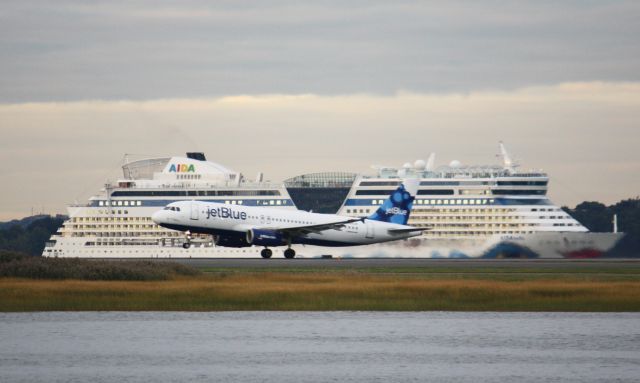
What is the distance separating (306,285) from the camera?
204 feet

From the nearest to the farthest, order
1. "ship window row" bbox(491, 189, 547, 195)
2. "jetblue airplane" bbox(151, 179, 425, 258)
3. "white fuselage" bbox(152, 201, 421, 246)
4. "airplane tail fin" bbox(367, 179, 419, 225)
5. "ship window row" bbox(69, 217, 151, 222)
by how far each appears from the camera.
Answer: "white fuselage" bbox(152, 201, 421, 246), "jetblue airplane" bbox(151, 179, 425, 258), "airplane tail fin" bbox(367, 179, 419, 225), "ship window row" bbox(491, 189, 547, 195), "ship window row" bbox(69, 217, 151, 222)

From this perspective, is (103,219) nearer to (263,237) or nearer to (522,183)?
(263,237)

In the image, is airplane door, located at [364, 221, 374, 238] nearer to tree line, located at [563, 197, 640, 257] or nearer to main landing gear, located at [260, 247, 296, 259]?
main landing gear, located at [260, 247, 296, 259]

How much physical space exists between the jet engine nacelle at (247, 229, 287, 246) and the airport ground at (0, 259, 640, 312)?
26827 millimetres

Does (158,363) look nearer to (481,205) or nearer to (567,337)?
(567,337)

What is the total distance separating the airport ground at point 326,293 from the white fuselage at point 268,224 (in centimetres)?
2669

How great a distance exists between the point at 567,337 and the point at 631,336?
2.27m

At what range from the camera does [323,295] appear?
58.3m

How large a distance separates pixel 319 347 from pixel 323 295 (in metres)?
13.5

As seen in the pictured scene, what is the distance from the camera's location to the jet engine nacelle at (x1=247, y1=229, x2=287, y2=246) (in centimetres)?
9662

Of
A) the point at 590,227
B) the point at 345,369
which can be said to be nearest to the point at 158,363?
the point at 345,369

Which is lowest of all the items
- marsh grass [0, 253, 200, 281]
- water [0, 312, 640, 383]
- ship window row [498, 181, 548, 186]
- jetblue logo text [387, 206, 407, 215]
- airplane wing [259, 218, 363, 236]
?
water [0, 312, 640, 383]

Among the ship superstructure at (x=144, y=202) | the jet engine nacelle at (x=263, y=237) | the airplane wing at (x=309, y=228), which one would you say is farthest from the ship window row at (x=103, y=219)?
the airplane wing at (x=309, y=228)

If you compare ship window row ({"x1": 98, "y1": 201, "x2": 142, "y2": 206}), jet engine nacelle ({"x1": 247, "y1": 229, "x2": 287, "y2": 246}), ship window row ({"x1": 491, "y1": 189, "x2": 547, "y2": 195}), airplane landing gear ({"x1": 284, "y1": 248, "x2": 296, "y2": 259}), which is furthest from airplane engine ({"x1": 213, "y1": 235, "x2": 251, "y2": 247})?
ship window row ({"x1": 491, "y1": 189, "x2": 547, "y2": 195})
